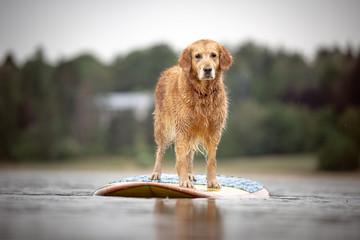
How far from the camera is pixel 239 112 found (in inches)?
2094

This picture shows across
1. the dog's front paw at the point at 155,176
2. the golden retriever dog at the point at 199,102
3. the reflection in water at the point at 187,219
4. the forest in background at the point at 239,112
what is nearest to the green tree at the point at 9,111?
the forest in background at the point at 239,112

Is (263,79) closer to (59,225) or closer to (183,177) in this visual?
(183,177)

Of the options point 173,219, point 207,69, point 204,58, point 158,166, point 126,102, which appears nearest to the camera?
point 173,219

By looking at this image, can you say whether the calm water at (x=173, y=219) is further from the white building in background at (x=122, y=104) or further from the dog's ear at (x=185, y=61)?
the white building in background at (x=122, y=104)

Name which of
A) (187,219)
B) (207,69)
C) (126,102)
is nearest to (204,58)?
(207,69)

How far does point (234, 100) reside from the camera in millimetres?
56656

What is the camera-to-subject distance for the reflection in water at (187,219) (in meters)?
6.54

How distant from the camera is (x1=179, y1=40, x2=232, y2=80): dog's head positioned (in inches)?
433

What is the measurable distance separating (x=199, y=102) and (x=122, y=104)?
171ft

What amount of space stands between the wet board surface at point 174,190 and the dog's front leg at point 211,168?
0.14 meters

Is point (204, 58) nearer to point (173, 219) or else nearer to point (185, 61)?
point (185, 61)

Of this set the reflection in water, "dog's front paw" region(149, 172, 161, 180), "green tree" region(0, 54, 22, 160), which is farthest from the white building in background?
the reflection in water

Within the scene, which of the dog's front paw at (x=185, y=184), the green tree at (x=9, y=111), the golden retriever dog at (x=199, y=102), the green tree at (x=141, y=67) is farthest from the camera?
the green tree at (x=141, y=67)

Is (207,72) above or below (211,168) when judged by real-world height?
above
